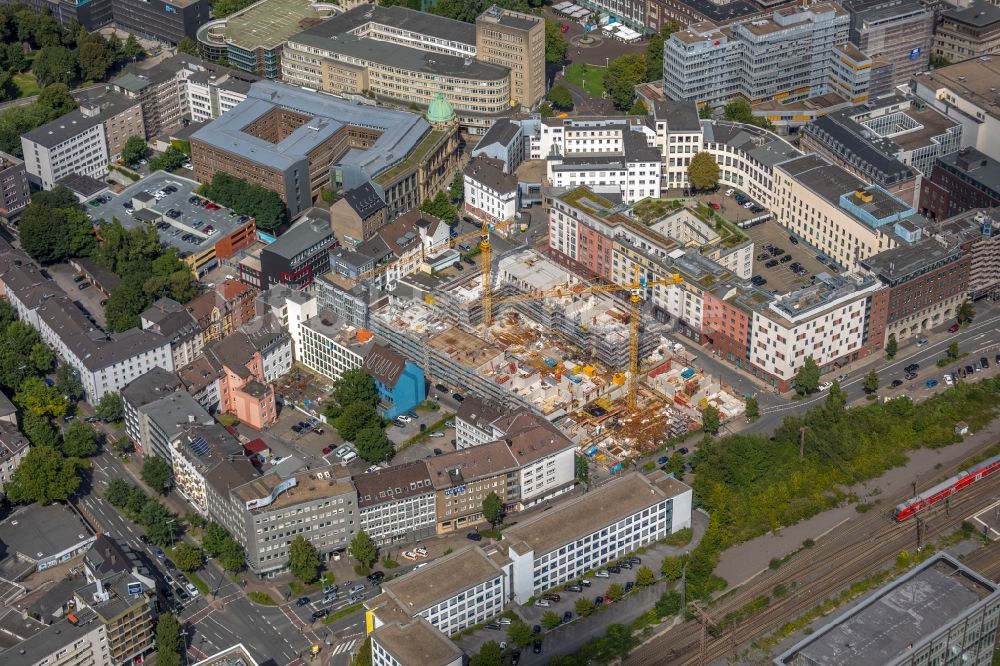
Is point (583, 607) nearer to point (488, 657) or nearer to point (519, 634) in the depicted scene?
point (519, 634)

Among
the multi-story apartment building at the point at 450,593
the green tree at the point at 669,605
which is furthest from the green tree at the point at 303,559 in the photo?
the green tree at the point at 669,605

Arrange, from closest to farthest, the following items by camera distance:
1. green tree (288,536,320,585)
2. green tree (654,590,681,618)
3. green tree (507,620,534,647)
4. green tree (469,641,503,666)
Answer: green tree (469,641,503,666) < green tree (507,620,534,647) < green tree (654,590,681,618) < green tree (288,536,320,585)

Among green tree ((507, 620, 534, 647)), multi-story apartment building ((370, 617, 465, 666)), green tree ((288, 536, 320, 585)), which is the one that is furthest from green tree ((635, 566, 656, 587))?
green tree ((288, 536, 320, 585))

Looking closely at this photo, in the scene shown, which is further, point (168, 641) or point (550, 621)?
point (550, 621)

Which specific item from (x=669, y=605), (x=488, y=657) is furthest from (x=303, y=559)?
(x=669, y=605)

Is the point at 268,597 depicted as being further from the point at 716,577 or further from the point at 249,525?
the point at 716,577

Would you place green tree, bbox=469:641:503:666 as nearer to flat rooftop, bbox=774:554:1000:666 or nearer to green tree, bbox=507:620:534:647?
green tree, bbox=507:620:534:647
